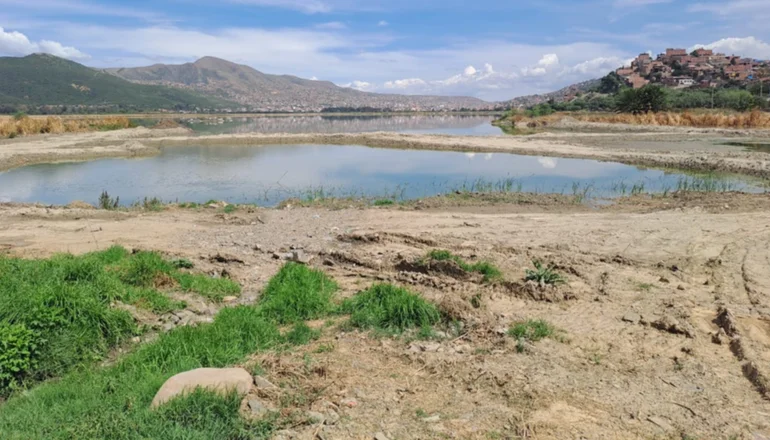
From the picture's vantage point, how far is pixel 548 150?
34.0 meters

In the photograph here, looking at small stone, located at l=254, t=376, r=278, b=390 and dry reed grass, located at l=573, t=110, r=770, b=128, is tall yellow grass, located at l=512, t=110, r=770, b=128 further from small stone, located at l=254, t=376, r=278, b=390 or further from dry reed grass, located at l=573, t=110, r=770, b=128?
small stone, located at l=254, t=376, r=278, b=390

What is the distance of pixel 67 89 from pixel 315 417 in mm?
176278

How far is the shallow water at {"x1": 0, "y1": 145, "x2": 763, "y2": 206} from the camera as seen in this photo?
19.6 meters

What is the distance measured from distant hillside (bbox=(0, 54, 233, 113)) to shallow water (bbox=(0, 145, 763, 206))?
106m

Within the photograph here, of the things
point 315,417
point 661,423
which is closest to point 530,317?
point 661,423

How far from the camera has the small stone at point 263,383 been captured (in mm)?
4750

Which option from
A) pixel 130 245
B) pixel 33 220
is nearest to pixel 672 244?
pixel 130 245

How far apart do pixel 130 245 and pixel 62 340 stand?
5130 mm

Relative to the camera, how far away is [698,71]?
440 ft

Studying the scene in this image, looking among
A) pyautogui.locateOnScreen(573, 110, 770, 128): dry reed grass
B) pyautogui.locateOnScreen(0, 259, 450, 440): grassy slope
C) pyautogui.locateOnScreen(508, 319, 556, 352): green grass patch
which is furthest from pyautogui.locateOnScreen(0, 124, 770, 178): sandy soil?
pyautogui.locateOnScreen(0, 259, 450, 440): grassy slope

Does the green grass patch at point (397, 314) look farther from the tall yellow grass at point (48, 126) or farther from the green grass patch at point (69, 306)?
the tall yellow grass at point (48, 126)

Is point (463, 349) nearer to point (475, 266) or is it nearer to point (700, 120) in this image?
point (475, 266)

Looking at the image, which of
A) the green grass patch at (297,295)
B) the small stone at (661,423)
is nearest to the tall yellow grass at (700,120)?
the green grass patch at (297,295)

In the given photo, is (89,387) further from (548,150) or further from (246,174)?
(548,150)
